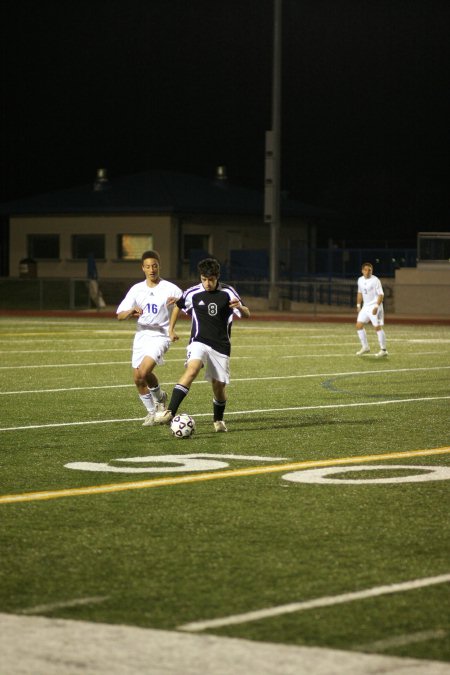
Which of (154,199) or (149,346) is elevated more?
(154,199)

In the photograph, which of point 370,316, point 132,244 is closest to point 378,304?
point 370,316

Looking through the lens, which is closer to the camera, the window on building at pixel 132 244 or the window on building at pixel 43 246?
the window on building at pixel 132 244

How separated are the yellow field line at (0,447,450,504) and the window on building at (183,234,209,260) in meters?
45.9

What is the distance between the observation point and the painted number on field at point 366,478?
982cm

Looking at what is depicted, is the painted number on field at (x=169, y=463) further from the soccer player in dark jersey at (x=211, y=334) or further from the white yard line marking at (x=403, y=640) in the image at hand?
the white yard line marking at (x=403, y=640)

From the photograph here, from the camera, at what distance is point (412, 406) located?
15609 millimetres

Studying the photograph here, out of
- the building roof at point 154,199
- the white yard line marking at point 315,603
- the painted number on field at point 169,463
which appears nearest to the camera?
the white yard line marking at point 315,603

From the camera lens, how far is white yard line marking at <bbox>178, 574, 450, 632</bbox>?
5742 mm

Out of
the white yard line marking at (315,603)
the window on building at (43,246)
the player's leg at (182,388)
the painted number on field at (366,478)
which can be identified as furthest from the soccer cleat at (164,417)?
the window on building at (43,246)

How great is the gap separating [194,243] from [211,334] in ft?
148

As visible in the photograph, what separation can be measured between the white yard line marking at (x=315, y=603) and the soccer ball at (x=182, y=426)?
18.9 ft

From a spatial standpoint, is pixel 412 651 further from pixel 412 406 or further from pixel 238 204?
pixel 238 204

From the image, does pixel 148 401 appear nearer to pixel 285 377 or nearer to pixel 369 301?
pixel 285 377

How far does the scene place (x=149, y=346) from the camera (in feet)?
45.0
